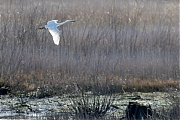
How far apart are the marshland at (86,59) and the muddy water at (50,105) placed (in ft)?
0.04

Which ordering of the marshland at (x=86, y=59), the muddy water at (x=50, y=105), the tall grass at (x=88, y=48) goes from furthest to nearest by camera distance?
the tall grass at (x=88, y=48) → the marshland at (x=86, y=59) → the muddy water at (x=50, y=105)

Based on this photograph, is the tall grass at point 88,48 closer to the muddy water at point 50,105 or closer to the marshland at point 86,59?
the marshland at point 86,59

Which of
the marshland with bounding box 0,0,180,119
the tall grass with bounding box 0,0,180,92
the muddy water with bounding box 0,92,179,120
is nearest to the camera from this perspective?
the muddy water with bounding box 0,92,179,120

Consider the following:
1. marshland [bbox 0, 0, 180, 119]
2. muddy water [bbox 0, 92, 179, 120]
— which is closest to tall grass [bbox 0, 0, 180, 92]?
marshland [bbox 0, 0, 180, 119]

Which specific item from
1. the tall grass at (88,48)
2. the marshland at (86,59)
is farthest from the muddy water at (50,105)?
the tall grass at (88,48)

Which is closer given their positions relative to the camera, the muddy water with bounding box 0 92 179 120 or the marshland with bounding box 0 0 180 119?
the muddy water with bounding box 0 92 179 120

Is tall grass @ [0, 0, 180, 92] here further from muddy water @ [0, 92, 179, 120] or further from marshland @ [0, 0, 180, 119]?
muddy water @ [0, 92, 179, 120]

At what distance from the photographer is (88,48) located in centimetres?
910

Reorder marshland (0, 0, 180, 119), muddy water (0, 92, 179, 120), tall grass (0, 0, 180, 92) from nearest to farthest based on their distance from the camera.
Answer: muddy water (0, 92, 179, 120)
marshland (0, 0, 180, 119)
tall grass (0, 0, 180, 92)

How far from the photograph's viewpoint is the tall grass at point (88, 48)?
28.2ft

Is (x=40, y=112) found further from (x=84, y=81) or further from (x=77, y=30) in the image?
(x=77, y=30)

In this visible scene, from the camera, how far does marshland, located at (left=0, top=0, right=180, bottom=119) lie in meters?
7.91

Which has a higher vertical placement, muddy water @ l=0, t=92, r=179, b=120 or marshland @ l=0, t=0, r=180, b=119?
marshland @ l=0, t=0, r=180, b=119

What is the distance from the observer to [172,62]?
9031 millimetres
